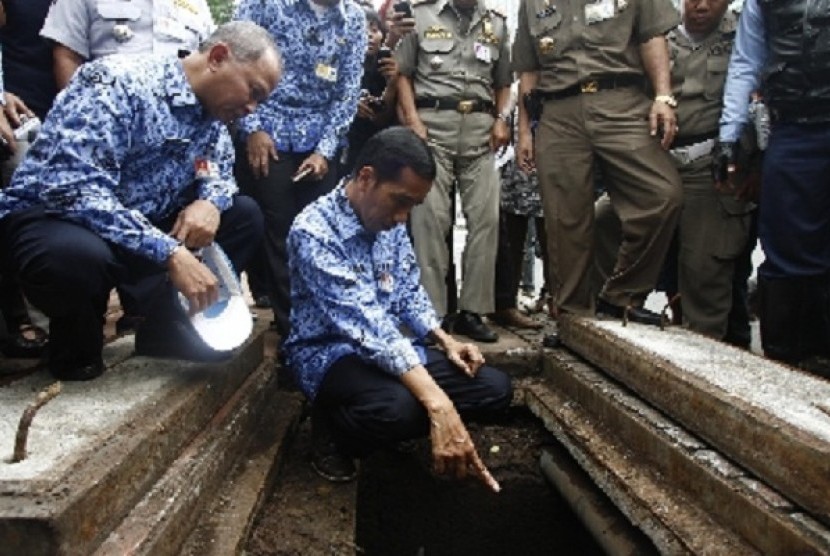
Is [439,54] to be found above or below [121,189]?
above

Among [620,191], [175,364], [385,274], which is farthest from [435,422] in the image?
[620,191]

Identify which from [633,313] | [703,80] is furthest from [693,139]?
[633,313]

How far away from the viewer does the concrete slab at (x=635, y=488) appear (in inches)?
87.2

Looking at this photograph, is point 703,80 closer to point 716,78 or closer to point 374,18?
point 716,78

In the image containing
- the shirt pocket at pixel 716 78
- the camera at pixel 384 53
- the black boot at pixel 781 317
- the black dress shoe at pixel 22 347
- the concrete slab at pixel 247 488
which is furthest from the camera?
the camera at pixel 384 53

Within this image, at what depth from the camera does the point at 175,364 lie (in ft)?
9.20

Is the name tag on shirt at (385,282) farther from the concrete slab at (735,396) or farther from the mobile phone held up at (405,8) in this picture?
the mobile phone held up at (405,8)

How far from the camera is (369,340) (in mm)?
2715

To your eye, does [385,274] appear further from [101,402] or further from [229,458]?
[101,402]

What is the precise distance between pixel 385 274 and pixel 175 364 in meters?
0.81

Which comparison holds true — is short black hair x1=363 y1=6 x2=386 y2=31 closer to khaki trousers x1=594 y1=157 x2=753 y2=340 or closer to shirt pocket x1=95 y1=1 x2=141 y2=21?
shirt pocket x1=95 y1=1 x2=141 y2=21

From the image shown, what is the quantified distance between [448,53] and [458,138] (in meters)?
0.45

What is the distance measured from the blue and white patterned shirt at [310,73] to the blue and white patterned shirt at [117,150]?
3.06 feet

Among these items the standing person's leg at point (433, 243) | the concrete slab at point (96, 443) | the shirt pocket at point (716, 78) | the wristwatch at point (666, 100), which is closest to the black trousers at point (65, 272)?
the concrete slab at point (96, 443)
